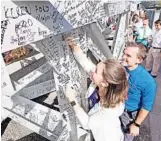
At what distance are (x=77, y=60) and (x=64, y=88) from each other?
260 millimetres

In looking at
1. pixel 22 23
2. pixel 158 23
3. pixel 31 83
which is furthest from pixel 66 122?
pixel 158 23

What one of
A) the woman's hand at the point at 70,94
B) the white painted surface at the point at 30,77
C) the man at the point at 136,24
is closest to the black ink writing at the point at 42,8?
the woman's hand at the point at 70,94

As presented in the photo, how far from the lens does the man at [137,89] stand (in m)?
2.52

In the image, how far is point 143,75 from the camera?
2.53 metres

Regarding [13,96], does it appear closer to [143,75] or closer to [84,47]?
[84,47]

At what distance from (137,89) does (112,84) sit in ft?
2.09

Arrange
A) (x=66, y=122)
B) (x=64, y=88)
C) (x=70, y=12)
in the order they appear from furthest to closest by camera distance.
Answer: (x=66, y=122), (x=64, y=88), (x=70, y=12)

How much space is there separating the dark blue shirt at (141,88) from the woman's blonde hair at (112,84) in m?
0.50

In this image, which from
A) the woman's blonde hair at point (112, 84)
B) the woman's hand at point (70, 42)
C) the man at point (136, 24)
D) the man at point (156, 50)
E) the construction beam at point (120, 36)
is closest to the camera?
the woman's blonde hair at point (112, 84)

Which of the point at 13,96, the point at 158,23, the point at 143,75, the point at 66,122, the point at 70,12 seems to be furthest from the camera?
the point at 158,23

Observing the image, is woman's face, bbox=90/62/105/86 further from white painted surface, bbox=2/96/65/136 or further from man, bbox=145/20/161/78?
man, bbox=145/20/161/78

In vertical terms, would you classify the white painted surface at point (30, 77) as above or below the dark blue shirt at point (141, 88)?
below

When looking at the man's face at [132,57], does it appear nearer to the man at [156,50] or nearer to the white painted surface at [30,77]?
the white painted surface at [30,77]

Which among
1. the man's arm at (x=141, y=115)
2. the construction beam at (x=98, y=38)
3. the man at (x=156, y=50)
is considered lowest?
the man at (x=156, y=50)
